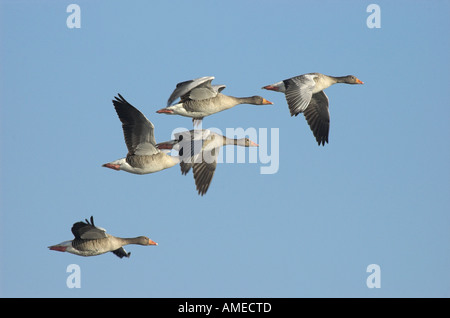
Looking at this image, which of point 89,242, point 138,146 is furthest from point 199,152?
point 89,242

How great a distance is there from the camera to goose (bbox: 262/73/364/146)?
1599 centimetres

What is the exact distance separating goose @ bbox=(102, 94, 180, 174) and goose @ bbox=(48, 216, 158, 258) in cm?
137

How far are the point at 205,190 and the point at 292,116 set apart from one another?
86.9 inches

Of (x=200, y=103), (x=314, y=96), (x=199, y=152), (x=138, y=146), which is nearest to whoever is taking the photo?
(x=199, y=152)

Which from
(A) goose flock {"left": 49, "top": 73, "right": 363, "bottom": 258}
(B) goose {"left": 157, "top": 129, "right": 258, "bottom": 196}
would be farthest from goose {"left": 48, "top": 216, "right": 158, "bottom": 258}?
(B) goose {"left": 157, "top": 129, "right": 258, "bottom": 196}

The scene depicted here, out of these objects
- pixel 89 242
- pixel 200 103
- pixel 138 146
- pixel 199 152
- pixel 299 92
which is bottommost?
pixel 89 242

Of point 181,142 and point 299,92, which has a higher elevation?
point 299,92

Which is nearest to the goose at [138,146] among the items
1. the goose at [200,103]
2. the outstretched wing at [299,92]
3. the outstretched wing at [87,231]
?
the goose at [200,103]

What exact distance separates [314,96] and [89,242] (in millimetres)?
6112

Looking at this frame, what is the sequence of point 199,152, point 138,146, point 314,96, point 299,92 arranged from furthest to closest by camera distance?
point 314,96, point 299,92, point 138,146, point 199,152

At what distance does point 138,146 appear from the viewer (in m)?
15.9

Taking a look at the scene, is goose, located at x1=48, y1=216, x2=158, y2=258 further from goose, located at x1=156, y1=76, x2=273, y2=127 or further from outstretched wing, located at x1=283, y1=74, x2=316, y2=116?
outstretched wing, located at x1=283, y1=74, x2=316, y2=116

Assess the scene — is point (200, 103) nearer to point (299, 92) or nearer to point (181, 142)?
point (181, 142)

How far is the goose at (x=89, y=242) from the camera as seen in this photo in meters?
15.8
